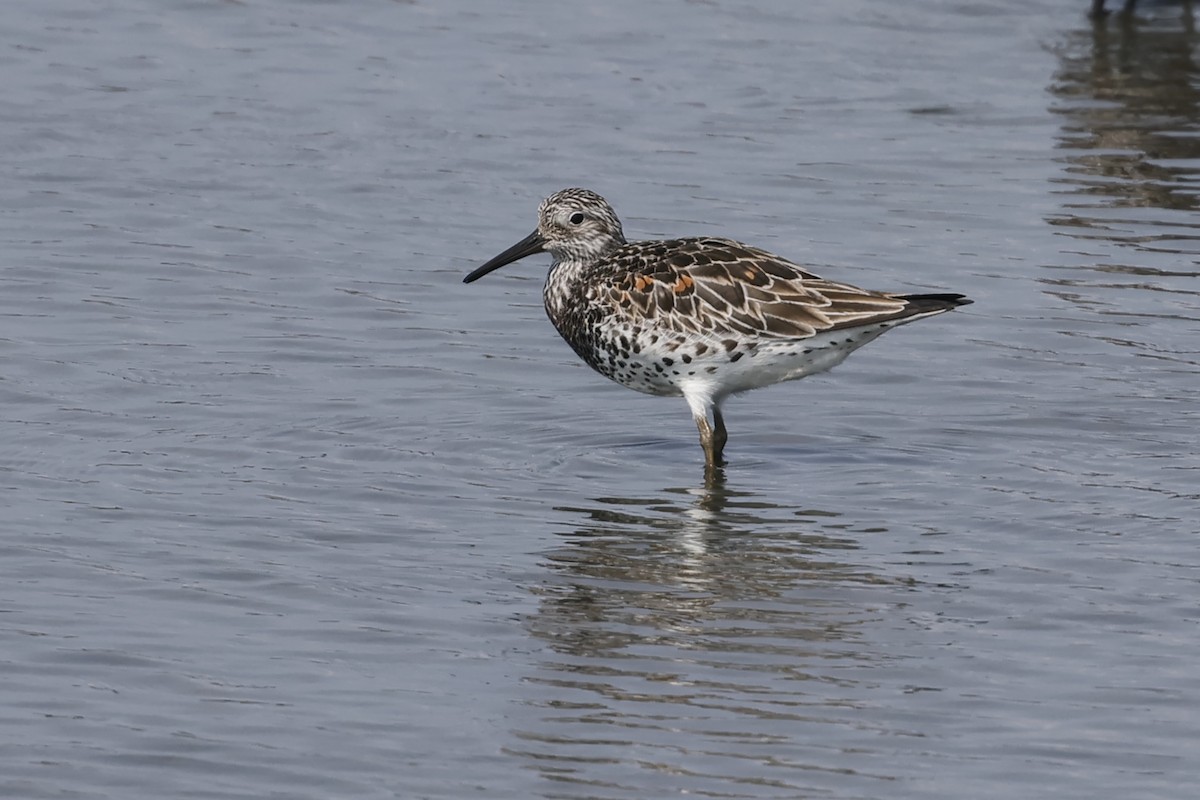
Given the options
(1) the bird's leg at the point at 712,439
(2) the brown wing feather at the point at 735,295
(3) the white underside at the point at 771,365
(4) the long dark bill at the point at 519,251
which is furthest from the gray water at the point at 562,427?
(2) the brown wing feather at the point at 735,295

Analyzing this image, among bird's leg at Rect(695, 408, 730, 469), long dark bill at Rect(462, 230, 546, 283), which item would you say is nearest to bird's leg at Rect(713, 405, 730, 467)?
bird's leg at Rect(695, 408, 730, 469)

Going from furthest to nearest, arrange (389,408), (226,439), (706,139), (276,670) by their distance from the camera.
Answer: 1. (706,139)
2. (389,408)
3. (226,439)
4. (276,670)

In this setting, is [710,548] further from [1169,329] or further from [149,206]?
[149,206]

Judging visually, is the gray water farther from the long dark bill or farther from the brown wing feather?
the brown wing feather

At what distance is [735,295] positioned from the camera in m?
10.5

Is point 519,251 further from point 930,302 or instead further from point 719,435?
point 930,302

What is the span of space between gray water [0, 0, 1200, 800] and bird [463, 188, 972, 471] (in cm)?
46

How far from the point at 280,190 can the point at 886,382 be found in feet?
17.8

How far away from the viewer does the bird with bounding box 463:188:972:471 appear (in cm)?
1027

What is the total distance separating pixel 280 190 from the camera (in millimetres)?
15352

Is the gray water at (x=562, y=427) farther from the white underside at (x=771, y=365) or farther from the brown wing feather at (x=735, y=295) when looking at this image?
the brown wing feather at (x=735, y=295)

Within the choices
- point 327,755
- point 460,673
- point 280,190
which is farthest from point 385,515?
point 280,190

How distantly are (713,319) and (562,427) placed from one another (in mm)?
1152

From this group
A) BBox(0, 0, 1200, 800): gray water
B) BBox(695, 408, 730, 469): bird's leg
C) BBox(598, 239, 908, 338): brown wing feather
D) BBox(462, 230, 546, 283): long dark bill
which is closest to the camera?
BBox(0, 0, 1200, 800): gray water
